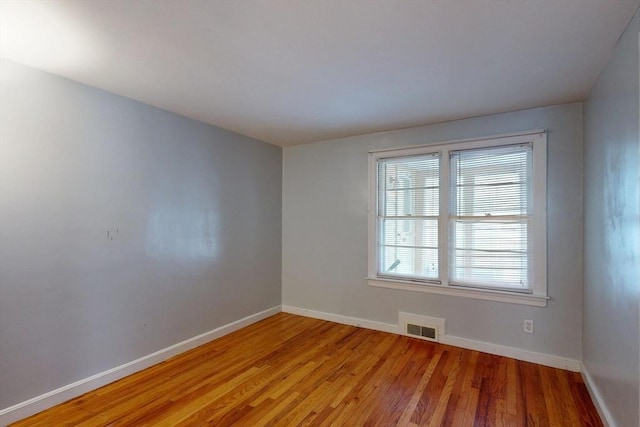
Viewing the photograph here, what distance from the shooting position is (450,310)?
3332 millimetres

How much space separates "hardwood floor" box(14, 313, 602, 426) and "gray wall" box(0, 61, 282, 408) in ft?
1.16

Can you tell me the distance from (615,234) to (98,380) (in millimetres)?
3736

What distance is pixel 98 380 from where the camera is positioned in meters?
2.50

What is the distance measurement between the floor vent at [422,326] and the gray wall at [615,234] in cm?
122

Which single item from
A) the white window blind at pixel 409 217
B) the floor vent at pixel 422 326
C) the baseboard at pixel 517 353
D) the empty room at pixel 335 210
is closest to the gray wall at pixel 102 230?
the empty room at pixel 335 210

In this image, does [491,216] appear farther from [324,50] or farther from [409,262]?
[324,50]

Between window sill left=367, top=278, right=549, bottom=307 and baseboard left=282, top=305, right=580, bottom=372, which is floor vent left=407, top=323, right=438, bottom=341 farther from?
window sill left=367, top=278, right=549, bottom=307

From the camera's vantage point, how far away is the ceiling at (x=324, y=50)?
157 centimetres

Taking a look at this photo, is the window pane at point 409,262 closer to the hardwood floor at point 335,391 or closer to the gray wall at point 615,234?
the hardwood floor at point 335,391

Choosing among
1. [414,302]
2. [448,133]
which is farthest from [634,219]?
[414,302]

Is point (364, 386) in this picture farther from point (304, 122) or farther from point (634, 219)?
point (304, 122)

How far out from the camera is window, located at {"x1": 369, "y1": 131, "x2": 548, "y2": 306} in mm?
2957

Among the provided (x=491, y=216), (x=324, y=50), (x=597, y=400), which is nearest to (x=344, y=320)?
(x=491, y=216)

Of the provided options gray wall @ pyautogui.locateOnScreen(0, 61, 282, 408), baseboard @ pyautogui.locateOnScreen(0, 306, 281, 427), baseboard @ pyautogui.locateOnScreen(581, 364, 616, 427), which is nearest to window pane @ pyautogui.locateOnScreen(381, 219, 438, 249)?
baseboard @ pyautogui.locateOnScreen(581, 364, 616, 427)
